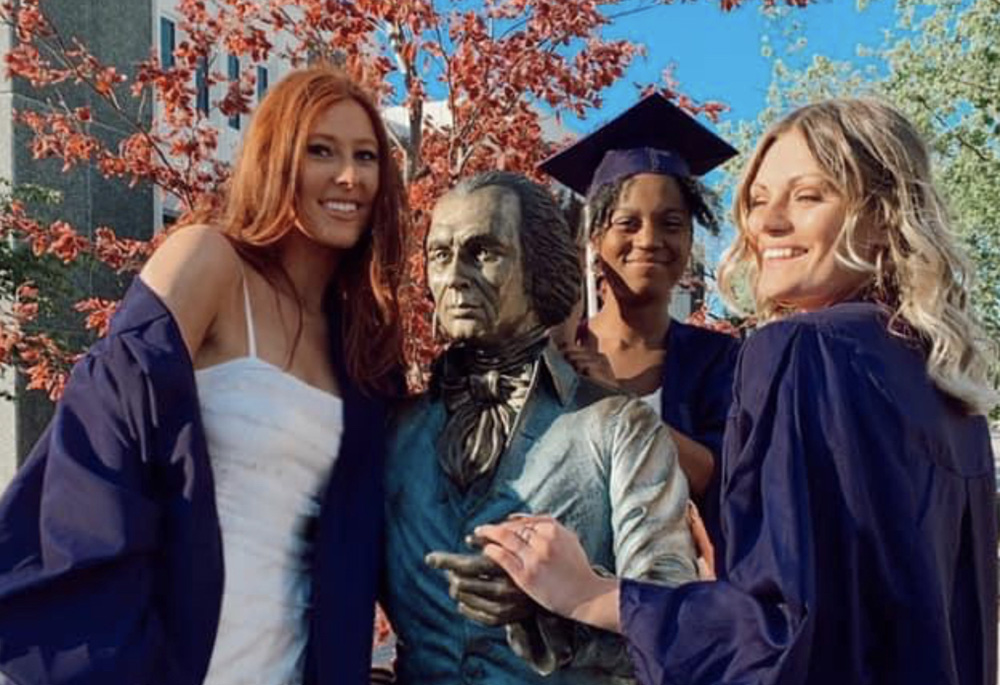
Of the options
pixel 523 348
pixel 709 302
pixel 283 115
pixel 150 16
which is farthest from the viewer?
pixel 150 16

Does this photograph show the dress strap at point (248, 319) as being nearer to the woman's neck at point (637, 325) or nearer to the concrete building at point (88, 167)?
the woman's neck at point (637, 325)

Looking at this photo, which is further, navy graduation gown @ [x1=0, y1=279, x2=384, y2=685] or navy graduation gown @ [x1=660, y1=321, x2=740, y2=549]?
navy graduation gown @ [x1=660, y1=321, x2=740, y2=549]

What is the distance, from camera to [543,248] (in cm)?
191

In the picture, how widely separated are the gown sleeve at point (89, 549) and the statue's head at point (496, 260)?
0.50 m

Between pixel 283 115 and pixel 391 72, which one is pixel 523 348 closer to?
pixel 283 115

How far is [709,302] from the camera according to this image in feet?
16.9

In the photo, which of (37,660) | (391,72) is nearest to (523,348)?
(37,660)

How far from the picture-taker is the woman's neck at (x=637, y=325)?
248 centimetres

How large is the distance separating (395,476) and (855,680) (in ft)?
2.63

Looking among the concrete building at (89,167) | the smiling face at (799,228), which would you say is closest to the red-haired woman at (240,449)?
the smiling face at (799,228)

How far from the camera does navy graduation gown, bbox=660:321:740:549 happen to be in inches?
91.9

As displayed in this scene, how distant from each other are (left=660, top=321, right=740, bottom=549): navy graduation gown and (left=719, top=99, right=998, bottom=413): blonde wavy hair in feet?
1.90

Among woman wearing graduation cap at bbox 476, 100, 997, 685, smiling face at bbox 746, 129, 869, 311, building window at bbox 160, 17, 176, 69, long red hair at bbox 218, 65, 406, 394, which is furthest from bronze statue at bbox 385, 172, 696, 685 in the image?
building window at bbox 160, 17, 176, 69

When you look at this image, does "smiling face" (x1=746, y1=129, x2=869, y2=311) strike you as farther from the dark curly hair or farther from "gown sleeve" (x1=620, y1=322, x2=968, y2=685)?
the dark curly hair
